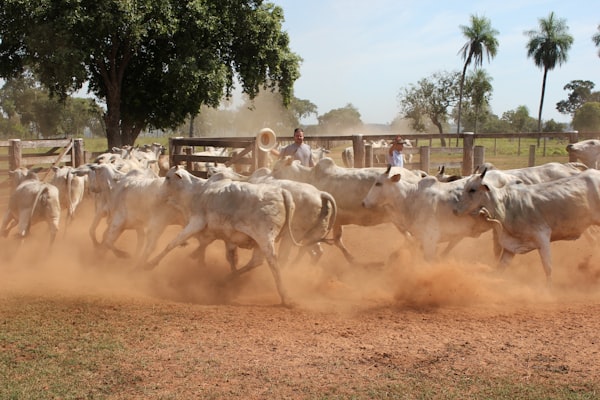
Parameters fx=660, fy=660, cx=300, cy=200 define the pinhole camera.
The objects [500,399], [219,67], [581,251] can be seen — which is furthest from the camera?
[219,67]

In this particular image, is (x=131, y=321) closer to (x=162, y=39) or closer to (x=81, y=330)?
(x=81, y=330)

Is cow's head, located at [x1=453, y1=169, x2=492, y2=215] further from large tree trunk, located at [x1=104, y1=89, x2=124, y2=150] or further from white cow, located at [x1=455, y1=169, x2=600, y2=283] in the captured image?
large tree trunk, located at [x1=104, y1=89, x2=124, y2=150]

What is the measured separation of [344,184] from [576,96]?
97.5m

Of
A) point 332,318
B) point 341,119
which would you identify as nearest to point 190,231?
point 332,318

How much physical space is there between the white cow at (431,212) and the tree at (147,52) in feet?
44.6

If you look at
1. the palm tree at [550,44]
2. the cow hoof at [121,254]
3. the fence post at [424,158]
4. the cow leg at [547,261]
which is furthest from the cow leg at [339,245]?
the palm tree at [550,44]

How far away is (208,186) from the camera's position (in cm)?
921

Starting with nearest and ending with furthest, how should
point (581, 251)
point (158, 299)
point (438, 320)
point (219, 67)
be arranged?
point (438, 320)
point (158, 299)
point (581, 251)
point (219, 67)

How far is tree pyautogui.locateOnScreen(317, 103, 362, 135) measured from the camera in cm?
12272

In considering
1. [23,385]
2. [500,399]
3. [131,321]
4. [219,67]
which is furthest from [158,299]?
[219,67]

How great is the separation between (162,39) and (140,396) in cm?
2028

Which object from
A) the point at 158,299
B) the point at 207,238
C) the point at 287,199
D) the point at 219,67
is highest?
the point at 219,67

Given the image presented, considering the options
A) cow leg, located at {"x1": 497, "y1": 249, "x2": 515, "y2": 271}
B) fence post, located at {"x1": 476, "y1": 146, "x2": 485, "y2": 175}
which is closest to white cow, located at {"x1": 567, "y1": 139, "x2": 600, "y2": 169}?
fence post, located at {"x1": 476, "y1": 146, "x2": 485, "y2": 175}

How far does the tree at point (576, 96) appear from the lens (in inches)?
3858
